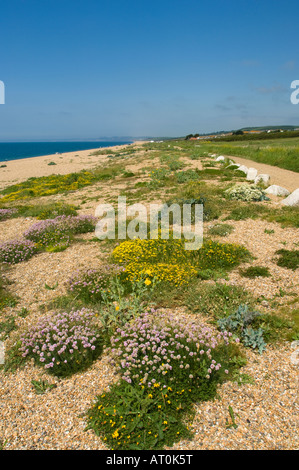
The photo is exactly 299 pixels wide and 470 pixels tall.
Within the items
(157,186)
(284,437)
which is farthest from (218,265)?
(157,186)

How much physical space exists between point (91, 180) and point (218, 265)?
2236cm

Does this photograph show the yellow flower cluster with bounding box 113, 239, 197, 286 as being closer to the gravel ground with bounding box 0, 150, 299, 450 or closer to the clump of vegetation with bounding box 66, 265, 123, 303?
the clump of vegetation with bounding box 66, 265, 123, 303

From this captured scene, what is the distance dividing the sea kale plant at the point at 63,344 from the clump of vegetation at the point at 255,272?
453 cm

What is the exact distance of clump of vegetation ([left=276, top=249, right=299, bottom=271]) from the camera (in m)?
7.78

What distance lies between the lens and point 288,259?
8.02 meters

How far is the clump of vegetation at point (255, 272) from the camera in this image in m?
7.47

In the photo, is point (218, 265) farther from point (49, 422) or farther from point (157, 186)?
point (157, 186)

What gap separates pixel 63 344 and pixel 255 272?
18.1 ft

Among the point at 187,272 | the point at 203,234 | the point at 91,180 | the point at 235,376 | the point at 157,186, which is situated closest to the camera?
the point at 235,376

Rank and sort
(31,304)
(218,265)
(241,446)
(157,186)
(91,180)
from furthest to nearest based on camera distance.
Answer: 1. (91,180)
2. (157,186)
3. (218,265)
4. (31,304)
5. (241,446)

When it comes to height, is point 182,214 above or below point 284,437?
above

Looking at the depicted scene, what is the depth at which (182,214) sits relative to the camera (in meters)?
13.0

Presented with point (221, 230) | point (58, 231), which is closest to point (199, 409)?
point (221, 230)

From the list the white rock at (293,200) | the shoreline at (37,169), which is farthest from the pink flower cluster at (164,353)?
the shoreline at (37,169)
